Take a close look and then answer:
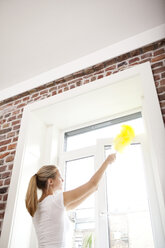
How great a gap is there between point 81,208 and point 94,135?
0.94m

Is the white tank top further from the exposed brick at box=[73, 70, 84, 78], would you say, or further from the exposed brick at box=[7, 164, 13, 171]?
the exposed brick at box=[73, 70, 84, 78]

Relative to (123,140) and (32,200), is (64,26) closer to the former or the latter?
(123,140)

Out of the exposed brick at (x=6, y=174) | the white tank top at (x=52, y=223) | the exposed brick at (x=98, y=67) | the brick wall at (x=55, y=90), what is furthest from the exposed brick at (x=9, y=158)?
the exposed brick at (x=98, y=67)

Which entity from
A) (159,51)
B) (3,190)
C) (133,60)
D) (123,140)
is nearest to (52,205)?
(123,140)

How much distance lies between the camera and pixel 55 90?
2.79 m

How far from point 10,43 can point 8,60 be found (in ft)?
0.95

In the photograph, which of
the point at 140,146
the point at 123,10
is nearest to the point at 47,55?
the point at 123,10

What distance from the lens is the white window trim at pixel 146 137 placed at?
5.84 feet

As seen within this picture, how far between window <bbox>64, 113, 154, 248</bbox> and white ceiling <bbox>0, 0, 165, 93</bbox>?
1.03 metres

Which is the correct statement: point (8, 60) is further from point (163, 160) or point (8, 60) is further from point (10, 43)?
point (163, 160)

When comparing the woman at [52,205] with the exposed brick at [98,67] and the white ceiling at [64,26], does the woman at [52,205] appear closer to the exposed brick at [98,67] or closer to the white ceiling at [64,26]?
the exposed brick at [98,67]

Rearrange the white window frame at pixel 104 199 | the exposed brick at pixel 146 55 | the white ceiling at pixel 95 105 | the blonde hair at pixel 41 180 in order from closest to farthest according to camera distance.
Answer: the blonde hair at pixel 41 180 → the white window frame at pixel 104 199 → the exposed brick at pixel 146 55 → the white ceiling at pixel 95 105

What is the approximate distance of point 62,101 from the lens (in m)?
2.62

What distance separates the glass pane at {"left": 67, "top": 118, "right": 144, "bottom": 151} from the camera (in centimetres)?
265
